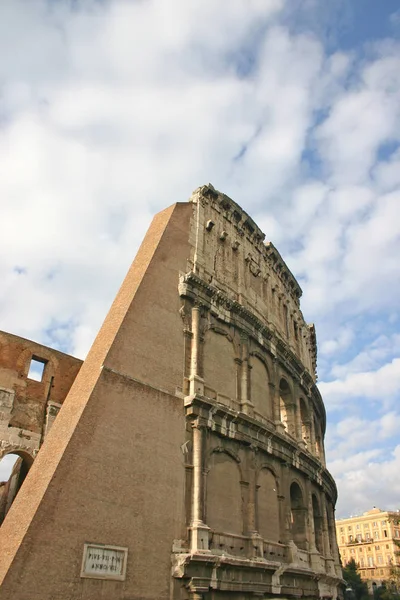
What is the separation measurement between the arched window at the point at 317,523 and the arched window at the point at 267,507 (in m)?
4.74

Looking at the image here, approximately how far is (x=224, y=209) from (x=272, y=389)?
7286 mm

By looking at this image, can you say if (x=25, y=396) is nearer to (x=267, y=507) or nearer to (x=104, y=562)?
(x=104, y=562)

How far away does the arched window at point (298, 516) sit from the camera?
1962 centimetres

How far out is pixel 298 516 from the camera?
2012cm

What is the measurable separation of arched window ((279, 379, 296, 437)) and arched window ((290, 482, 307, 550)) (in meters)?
2.35

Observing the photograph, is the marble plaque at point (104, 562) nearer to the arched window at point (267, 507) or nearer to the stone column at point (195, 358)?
the stone column at point (195, 358)

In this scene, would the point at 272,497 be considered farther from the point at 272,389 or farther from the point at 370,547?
→ the point at 370,547

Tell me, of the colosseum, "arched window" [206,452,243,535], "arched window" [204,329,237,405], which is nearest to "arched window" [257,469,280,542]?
the colosseum

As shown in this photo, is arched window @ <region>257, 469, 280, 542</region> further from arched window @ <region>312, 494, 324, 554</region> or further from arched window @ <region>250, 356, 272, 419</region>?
arched window @ <region>312, 494, 324, 554</region>

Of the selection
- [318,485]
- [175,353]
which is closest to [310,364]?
[318,485]

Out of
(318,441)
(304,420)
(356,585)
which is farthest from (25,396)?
(356,585)

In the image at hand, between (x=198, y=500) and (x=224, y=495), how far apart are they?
156cm

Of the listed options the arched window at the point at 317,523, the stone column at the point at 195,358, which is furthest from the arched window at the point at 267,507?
the arched window at the point at 317,523

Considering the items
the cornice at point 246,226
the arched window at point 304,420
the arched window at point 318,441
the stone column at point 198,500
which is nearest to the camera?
the stone column at point 198,500
